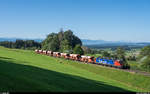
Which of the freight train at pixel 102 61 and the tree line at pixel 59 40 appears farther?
the tree line at pixel 59 40

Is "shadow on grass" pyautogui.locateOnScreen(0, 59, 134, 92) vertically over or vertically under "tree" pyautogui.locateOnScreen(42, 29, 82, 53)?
under

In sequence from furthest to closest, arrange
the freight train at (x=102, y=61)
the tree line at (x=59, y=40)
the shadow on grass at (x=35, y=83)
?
the tree line at (x=59, y=40), the freight train at (x=102, y=61), the shadow on grass at (x=35, y=83)

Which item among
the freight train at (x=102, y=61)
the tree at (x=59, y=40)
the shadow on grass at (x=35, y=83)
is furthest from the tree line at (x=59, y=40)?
the shadow on grass at (x=35, y=83)

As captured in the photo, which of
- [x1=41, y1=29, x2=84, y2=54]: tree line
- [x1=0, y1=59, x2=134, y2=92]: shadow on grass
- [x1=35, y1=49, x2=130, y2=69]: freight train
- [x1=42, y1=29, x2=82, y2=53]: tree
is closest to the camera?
[x1=0, y1=59, x2=134, y2=92]: shadow on grass

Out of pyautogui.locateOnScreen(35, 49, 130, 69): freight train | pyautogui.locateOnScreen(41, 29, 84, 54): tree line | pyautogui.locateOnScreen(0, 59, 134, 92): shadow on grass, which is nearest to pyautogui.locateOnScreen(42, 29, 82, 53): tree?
pyautogui.locateOnScreen(41, 29, 84, 54): tree line

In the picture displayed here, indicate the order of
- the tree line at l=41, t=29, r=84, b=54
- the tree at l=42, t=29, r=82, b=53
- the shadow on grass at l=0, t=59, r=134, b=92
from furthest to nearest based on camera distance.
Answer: the tree at l=42, t=29, r=82, b=53, the tree line at l=41, t=29, r=84, b=54, the shadow on grass at l=0, t=59, r=134, b=92

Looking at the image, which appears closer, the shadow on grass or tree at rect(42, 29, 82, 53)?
the shadow on grass

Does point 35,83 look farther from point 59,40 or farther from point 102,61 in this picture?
point 59,40

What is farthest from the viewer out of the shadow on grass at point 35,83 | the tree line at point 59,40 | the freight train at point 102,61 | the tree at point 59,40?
the tree at point 59,40

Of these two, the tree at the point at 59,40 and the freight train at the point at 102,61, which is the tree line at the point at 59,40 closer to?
the tree at the point at 59,40

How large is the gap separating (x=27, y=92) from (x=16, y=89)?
0.99 meters

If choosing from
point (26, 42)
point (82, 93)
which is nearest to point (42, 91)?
point (82, 93)

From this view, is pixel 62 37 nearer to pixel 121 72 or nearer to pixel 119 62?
pixel 119 62

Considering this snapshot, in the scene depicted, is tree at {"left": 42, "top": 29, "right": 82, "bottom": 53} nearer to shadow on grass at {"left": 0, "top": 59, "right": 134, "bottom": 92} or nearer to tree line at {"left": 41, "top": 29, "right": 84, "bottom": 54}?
tree line at {"left": 41, "top": 29, "right": 84, "bottom": 54}
